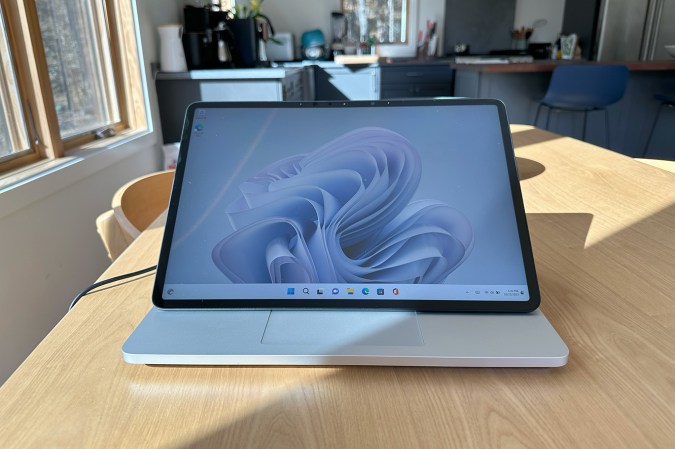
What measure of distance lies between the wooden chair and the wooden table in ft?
1.76

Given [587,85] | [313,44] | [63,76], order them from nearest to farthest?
[63,76] < [587,85] < [313,44]

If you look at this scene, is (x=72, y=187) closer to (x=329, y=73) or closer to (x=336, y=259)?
(x=336, y=259)

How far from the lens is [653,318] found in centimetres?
53

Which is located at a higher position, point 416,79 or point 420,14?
point 420,14

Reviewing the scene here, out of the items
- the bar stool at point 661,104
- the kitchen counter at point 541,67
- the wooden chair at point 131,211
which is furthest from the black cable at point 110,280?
the bar stool at point 661,104

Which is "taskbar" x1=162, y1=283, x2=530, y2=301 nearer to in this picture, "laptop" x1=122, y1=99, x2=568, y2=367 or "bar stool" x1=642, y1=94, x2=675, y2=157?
"laptop" x1=122, y1=99, x2=568, y2=367

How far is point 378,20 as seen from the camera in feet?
16.7

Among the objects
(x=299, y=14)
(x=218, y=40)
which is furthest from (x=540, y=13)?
(x=218, y=40)

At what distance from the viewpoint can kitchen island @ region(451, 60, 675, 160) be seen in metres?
3.60

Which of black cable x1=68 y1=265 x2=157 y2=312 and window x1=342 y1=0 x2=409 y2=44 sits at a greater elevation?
window x1=342 y1=0 x2=409 y2=44

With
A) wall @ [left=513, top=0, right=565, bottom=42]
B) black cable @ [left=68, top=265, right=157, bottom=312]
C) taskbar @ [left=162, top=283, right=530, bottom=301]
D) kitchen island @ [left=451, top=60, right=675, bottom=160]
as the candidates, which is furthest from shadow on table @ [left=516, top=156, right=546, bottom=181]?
wall @ [left=513, top=0, right=565, bottom=42]

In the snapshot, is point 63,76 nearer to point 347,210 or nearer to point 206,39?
point 206,39

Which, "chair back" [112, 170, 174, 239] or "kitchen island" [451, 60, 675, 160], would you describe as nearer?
"chair back" [112, 170, 174, 239]

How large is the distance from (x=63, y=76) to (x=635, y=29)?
15.7ft
